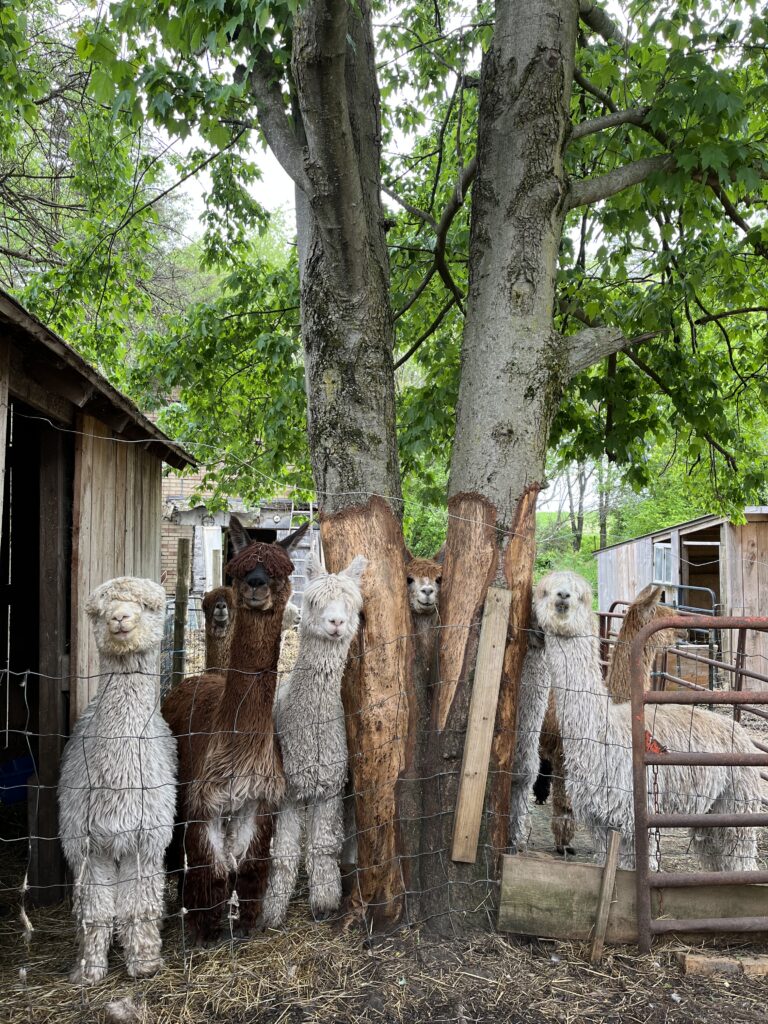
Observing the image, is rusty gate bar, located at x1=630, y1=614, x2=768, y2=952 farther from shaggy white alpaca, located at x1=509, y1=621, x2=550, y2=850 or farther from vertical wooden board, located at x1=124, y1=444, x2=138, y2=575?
vertical wooden board, located at x1=124, y1=444, x2=138, y2=575

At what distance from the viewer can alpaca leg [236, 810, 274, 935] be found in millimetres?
4137

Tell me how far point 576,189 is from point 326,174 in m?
1.73

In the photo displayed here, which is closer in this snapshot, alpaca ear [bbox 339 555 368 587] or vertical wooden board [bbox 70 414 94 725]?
alpaca ear [bbox 339 555 368 587]

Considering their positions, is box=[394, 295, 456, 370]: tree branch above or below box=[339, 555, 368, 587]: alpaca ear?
above

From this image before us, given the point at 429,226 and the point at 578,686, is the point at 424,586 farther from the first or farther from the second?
the point at 429,226

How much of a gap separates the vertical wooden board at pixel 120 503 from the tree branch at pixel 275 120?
7.27ft

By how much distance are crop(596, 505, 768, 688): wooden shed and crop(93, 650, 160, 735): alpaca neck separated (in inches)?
285

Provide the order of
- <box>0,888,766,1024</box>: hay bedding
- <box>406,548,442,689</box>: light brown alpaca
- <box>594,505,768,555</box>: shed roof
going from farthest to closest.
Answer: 1. <box>594,505,768,555</box>: shed roof
2. <box>406,548,442,689</box>: light brown alpaca
3. <box>0,888,766,1024</box>: hay bedding

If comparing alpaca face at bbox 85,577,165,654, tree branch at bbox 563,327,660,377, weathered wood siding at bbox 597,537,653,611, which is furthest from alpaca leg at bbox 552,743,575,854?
weathered wood siding at bbox 597,537,653,611

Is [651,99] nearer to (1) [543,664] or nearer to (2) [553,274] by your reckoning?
(2) [553,274]

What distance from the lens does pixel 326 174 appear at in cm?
400

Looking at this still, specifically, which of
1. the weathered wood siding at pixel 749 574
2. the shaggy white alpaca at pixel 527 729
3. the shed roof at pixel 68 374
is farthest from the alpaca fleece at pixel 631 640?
the weathered wood siding at pixel 749 574

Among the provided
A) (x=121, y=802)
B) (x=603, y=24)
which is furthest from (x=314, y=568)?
(x=603, y=24)

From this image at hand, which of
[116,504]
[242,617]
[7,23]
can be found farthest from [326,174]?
[7,23]
